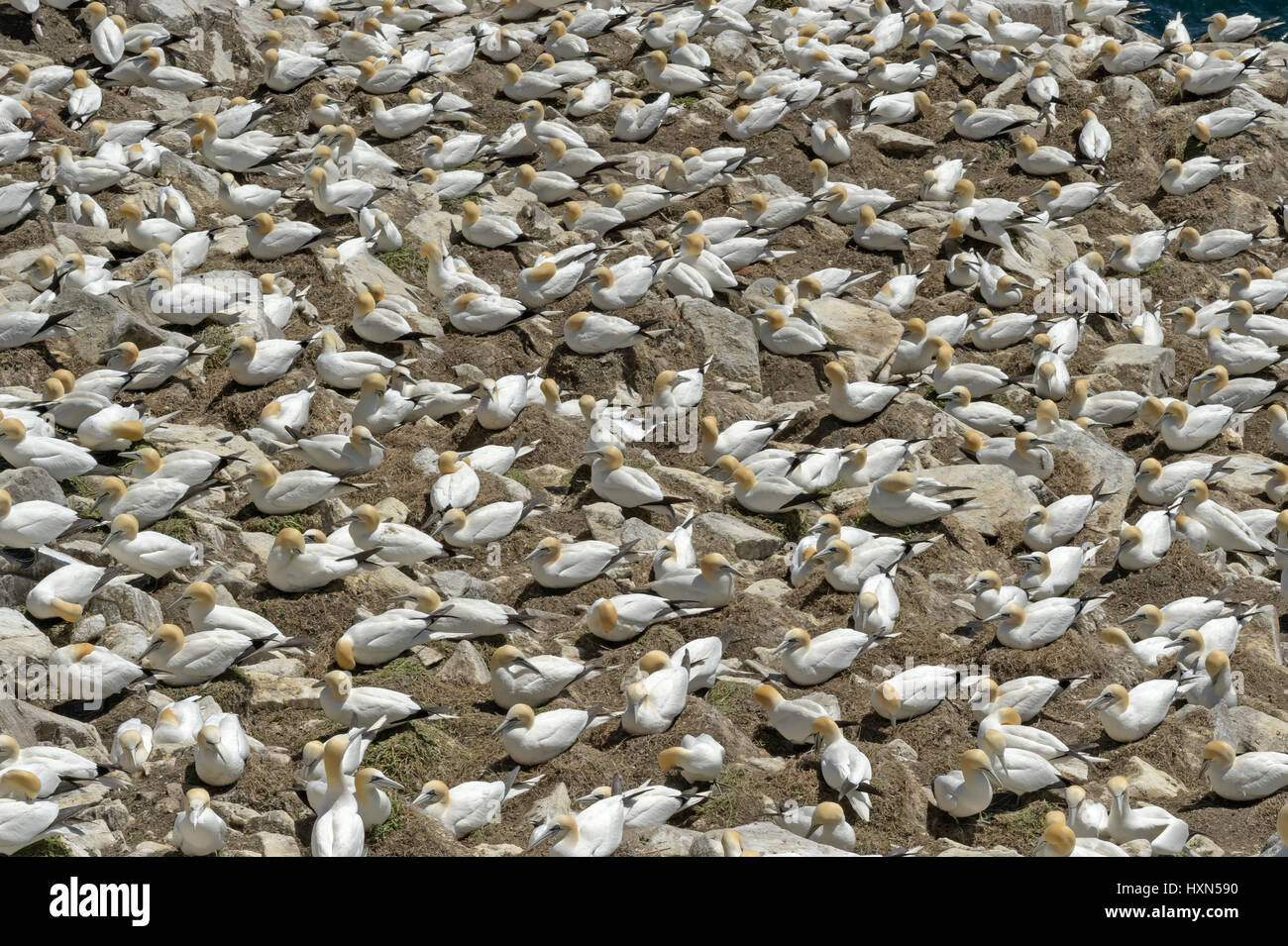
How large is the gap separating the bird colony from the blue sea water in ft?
55.9

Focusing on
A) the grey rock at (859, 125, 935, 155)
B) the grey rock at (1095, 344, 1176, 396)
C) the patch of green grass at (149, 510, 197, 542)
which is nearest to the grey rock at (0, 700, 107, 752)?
the patch of green grass at (149, 510, 197, 542)

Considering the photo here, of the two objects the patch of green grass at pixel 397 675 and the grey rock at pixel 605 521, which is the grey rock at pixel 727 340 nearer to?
the grey rock at pixel 605 521

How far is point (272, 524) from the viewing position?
13.4 metres

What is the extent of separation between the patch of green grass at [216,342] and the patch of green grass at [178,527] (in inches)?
114

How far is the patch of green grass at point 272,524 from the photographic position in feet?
43.8

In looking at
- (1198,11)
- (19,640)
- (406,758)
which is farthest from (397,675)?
(1198,11)

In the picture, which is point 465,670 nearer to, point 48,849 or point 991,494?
point 48,849

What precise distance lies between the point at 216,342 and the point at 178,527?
338 cm

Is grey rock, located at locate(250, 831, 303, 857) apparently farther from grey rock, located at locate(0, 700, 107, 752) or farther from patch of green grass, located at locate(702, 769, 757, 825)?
patch of green grass, located at locate(702, 769, 757, 825)

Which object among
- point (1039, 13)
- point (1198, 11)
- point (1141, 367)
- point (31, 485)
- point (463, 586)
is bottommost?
point (1198, 11)

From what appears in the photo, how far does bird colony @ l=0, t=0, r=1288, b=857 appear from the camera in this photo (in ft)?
35.6

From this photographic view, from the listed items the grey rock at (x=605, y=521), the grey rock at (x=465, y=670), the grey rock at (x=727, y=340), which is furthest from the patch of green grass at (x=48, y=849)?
the grey rock at (x=727, y=340)

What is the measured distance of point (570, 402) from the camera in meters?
15.6

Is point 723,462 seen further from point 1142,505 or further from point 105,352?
point 105,352
